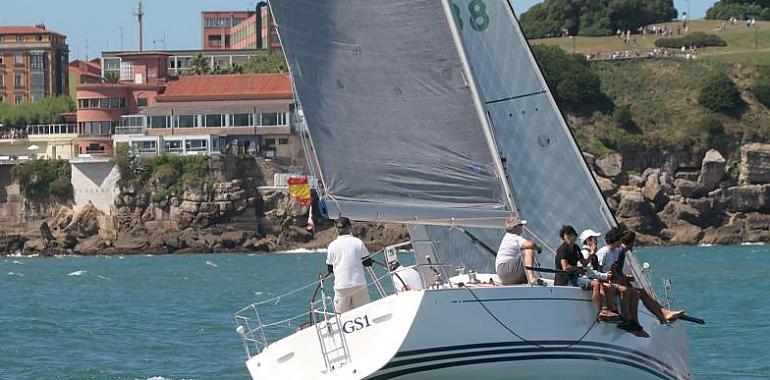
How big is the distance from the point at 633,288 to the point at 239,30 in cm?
14399

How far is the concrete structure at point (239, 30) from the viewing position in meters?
148

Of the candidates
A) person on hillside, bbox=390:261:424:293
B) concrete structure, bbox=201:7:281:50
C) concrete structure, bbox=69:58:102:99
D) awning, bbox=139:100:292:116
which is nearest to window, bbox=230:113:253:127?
awning, bbox=139:100:292:116

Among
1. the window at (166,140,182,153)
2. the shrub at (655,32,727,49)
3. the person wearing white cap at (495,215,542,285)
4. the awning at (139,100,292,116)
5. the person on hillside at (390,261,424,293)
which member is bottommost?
the window at (166,140,182,153)

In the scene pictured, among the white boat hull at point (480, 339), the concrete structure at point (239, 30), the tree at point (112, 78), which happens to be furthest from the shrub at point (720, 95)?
the white boat hull at point (480, 339)

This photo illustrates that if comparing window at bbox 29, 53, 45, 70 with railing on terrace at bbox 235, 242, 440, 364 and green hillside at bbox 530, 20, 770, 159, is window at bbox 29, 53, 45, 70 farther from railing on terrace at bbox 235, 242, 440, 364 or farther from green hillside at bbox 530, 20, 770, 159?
railing on terrace at bbox 235, 242, 440, 364

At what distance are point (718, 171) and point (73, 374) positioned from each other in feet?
267

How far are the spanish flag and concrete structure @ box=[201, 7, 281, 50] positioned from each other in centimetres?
4055

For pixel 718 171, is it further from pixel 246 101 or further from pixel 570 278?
pixel 570 278

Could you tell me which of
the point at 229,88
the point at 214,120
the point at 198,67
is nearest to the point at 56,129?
the point at 229,88

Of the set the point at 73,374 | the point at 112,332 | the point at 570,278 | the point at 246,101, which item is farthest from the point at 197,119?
the point at 570,278

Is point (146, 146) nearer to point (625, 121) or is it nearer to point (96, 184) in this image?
point (96, 184)

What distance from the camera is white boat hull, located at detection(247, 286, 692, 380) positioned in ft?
53.4

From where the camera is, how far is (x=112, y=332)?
1319 inches

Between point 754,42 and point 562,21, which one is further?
point 562,21
